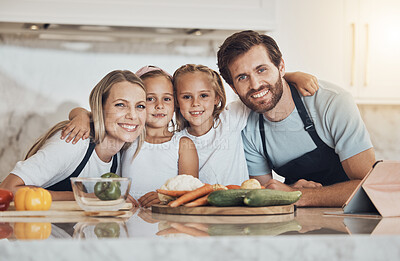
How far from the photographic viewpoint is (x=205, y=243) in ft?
2.73

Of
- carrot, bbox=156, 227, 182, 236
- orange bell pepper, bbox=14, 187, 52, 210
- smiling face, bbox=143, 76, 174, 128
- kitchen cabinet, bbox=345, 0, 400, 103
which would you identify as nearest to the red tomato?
orange bell pepper, bbox=14, 187, 52, 210

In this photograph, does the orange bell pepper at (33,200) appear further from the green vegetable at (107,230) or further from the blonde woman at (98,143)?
the blonde woman at (98,143)

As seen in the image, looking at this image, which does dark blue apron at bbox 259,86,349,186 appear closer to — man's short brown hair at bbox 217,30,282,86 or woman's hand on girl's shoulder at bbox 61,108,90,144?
man's short brown hair at bbox 217,30,282,86

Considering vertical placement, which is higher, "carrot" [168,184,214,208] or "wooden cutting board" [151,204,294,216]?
"carrot" [168,184,214,208]

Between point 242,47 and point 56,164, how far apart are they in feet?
2.93

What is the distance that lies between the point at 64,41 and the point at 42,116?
38 centimetres

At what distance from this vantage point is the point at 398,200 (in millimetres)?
1242

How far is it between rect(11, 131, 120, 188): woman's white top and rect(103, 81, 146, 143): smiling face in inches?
4.5

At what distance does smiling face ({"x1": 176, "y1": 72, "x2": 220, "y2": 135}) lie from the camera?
207 cm

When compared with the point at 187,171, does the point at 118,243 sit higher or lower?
higher

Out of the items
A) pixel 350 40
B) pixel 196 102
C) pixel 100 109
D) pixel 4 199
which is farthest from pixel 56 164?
pixel 350 40
